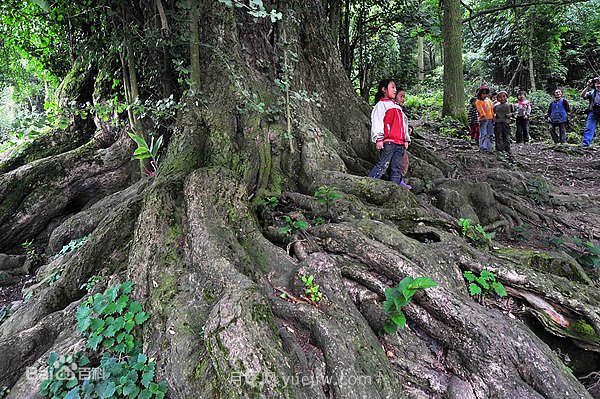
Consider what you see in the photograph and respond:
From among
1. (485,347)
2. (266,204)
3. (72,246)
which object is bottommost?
(485,347)

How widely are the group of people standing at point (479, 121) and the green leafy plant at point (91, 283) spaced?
123 inches

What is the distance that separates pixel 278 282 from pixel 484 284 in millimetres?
1557

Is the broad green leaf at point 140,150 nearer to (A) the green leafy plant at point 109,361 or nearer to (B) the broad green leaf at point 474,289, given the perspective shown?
(A) the green leafy plant at point 109,361

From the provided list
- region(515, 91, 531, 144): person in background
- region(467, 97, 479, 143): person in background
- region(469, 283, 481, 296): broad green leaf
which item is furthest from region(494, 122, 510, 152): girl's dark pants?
region(469, 283, 481, 296): broad green leaf

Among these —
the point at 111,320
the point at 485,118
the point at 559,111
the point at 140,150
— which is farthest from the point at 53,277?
the point at 559,111

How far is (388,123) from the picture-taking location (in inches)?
178

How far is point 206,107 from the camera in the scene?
154 inches

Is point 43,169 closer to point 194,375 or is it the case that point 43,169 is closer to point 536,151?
point 194,375

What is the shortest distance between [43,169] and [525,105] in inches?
430

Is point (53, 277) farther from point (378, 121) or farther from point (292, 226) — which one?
point (378, 121)

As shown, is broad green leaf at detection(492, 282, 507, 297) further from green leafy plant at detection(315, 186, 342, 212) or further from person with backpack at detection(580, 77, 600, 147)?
person with backpack at detection(580, 77, 600, 147)

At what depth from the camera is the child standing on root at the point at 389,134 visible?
4.48m

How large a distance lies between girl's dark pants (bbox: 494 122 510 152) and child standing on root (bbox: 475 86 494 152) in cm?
19

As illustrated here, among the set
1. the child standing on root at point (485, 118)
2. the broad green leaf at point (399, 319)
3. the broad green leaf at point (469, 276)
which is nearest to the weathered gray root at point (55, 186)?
the broad green leaf at point (399, 319)
